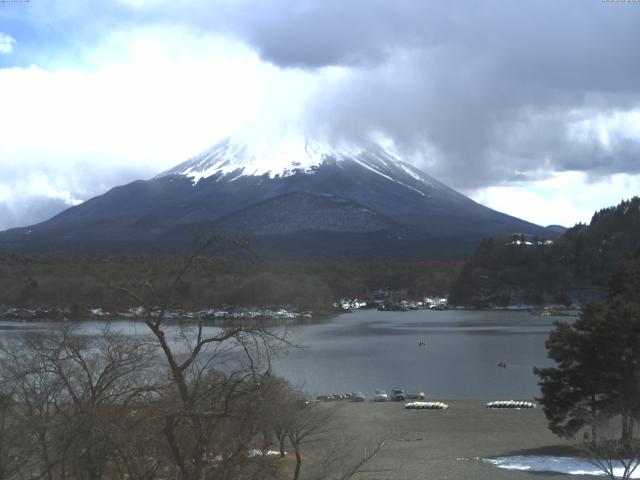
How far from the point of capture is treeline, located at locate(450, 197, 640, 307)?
3942 inches

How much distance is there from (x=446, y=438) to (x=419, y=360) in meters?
21.4

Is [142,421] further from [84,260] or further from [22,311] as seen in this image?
[84,260]

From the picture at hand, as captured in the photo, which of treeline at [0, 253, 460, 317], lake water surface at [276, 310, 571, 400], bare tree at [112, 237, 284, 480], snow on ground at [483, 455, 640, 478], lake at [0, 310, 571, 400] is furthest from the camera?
treeline at [0, 253, 460, 317]

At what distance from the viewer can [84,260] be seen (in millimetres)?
87062

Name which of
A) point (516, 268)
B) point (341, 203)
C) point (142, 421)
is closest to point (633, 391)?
point (142, 421)

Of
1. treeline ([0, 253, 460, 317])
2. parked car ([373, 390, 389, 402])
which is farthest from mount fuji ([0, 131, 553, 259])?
parked car ([373, 390, 389, 402])

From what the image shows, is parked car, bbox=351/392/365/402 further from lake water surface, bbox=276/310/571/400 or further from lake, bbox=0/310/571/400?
lake water surface, bbox=276/310/571/400

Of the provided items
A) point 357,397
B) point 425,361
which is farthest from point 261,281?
point 357,397

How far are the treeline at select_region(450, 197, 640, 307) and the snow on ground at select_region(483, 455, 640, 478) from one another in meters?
85.5

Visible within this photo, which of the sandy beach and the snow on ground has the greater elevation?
the snow on ground

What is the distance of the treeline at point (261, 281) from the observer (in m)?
45.3

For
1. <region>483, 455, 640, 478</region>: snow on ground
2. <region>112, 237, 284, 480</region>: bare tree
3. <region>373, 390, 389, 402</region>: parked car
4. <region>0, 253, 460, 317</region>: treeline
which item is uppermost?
<region>0, 253, 460, 317</region>: treeline

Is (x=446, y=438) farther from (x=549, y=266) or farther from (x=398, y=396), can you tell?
(x=549, y=266)

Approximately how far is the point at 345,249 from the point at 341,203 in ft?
91.2
